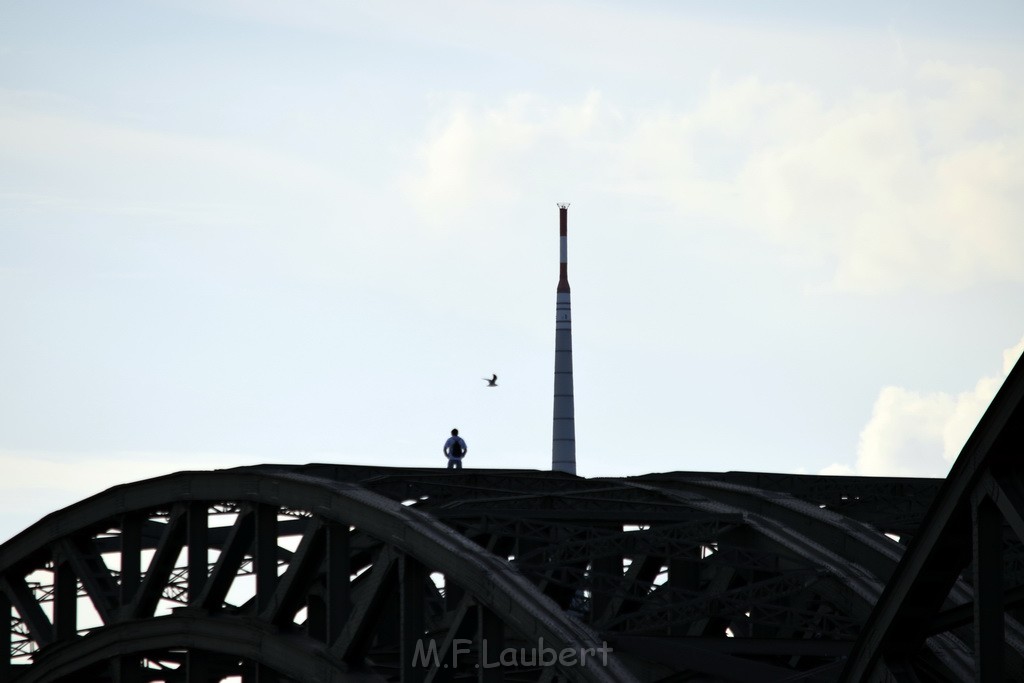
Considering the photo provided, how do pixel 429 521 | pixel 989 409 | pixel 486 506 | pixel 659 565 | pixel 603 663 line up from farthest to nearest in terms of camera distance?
pixel 659 565 < pixel 486 506 < pixel 429 521 < pixel 603 663 < pixel 989 409

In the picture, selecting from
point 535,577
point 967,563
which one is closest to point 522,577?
point 967,563

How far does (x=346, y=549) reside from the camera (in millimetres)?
28219

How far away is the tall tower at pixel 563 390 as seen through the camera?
360ft

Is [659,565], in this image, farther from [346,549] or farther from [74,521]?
[74,521]

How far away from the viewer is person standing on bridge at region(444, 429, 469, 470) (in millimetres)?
43844

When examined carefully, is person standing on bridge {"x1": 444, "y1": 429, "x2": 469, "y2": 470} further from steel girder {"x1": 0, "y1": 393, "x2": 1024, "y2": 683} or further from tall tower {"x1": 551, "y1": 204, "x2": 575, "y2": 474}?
tall tower {"x1": 551, "y1": 204, "x2": 575, "y2": 474}

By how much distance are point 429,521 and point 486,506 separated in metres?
4.83

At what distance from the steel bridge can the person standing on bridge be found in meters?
5.67

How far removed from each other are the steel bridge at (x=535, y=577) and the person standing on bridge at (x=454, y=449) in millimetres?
5668

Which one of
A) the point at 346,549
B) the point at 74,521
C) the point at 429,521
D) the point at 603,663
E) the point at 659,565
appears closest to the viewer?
the point at 603,663

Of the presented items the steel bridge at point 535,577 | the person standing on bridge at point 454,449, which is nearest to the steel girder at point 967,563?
the steel bridge at point 535,577

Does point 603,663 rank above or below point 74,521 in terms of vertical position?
below

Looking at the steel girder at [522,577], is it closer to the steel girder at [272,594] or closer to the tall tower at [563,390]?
the steel girder at [272,594]

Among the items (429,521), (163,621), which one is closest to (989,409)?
(429,521)
